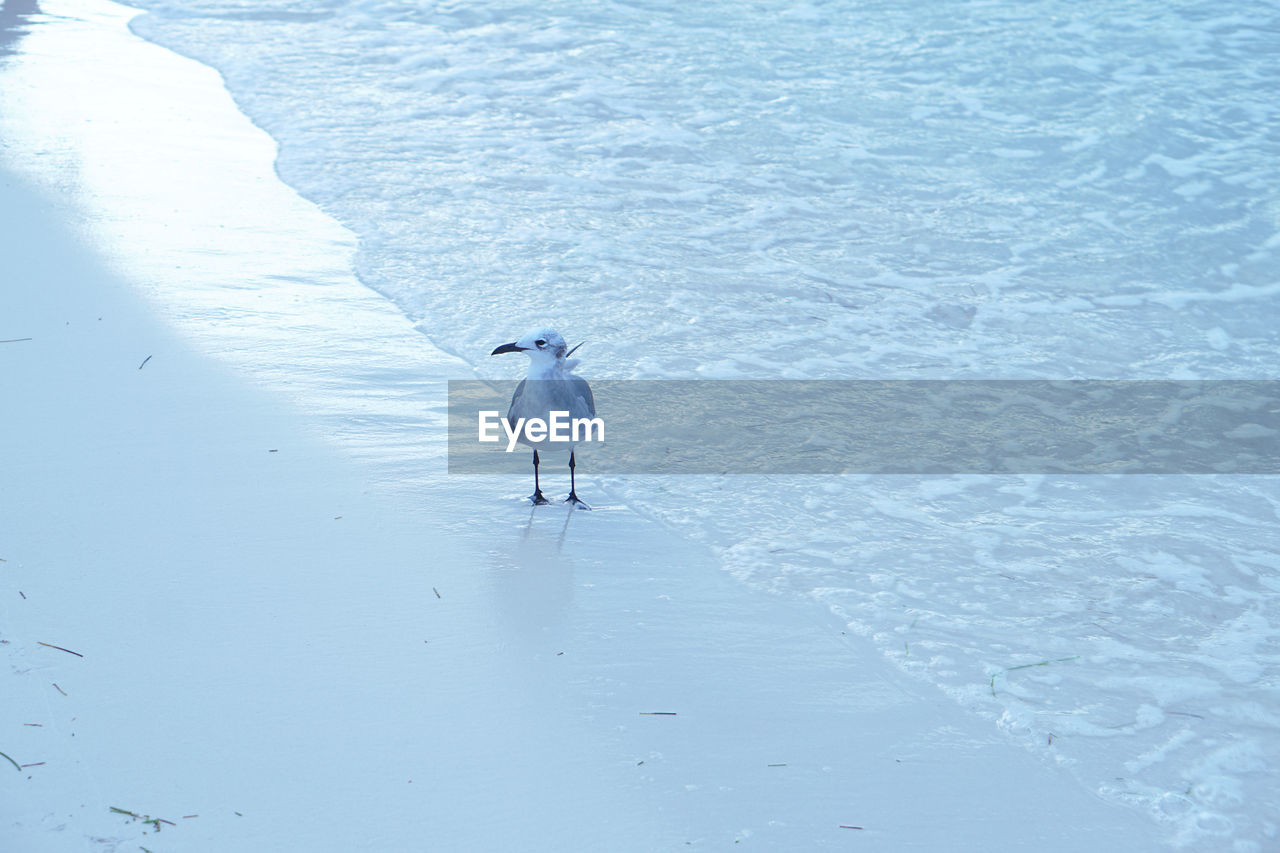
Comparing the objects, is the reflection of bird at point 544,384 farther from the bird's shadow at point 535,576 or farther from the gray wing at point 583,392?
the bird's shadow at point 535,576

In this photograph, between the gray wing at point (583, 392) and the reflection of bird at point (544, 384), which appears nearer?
the reflection of bird at point (544, 384)

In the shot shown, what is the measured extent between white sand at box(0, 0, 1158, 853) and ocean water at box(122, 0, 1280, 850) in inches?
12.8

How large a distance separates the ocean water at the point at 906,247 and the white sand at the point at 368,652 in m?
0.32

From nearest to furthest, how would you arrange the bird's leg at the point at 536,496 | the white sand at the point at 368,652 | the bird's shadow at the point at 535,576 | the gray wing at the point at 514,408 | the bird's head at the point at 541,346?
the white sand at the point at 368,652, the bird's shadow at the point at 535,576, the bird's head at the point at 541,346, the gray wing at the point at 514,408, the bird's leg at the point at 536,496

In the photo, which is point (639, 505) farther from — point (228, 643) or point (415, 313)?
point (415, 313)

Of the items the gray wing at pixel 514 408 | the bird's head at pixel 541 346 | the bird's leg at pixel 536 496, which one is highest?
the bird's head at pixel 541 346

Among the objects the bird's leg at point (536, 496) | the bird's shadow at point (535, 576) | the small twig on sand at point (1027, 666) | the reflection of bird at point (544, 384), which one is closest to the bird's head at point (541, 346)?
the reflection of bird at point (544, 384)

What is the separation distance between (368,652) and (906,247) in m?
4.51

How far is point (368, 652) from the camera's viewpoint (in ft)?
10.5

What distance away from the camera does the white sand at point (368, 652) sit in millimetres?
2689

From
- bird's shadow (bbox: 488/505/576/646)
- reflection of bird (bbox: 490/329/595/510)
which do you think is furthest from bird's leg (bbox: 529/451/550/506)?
reflection of bird (bbox: 490/329/595/510)

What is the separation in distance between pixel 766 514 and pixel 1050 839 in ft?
5.41

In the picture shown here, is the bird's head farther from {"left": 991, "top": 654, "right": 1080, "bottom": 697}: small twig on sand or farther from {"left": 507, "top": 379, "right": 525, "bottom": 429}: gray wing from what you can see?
{"left": 991, "top": 654, "right": 1080, "bottom": 697}: small twig on sand

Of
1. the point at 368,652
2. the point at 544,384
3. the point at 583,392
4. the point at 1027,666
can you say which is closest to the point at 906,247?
the point at 583,392
